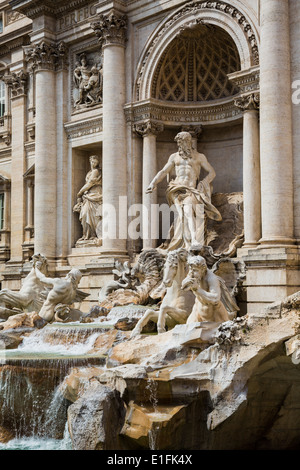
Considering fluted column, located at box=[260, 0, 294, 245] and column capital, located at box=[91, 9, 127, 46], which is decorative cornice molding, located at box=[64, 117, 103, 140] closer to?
column capital, located at box=[91, 9, 127, 46]

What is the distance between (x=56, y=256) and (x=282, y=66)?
10226 mm

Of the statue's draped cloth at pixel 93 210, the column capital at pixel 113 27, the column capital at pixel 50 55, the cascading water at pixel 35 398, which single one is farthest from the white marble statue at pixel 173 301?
the column capital at pixel 50 55

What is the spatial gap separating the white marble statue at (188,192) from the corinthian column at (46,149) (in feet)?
17.2

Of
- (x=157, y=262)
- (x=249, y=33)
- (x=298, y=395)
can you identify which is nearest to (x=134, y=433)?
(x=298, y=395)

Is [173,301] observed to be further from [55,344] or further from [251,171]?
[251,171]

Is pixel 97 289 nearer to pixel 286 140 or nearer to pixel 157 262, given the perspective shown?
pixel 157 262

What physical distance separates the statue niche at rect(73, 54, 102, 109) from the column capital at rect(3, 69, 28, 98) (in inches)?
140

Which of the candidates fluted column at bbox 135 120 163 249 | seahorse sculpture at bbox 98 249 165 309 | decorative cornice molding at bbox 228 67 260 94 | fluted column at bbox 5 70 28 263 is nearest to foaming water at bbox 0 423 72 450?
seahorse sculpture at bbox 98 249 165 309

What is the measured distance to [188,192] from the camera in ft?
59.2

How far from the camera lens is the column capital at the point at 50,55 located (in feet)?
73.8

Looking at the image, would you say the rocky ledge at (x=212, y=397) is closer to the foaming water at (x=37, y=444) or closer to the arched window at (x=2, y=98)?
the foaming water at (x=37, y=444)

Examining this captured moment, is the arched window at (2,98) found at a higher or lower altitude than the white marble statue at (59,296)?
higher

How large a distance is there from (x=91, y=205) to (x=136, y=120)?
10.7 ft

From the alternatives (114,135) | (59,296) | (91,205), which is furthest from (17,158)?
(59,296)
